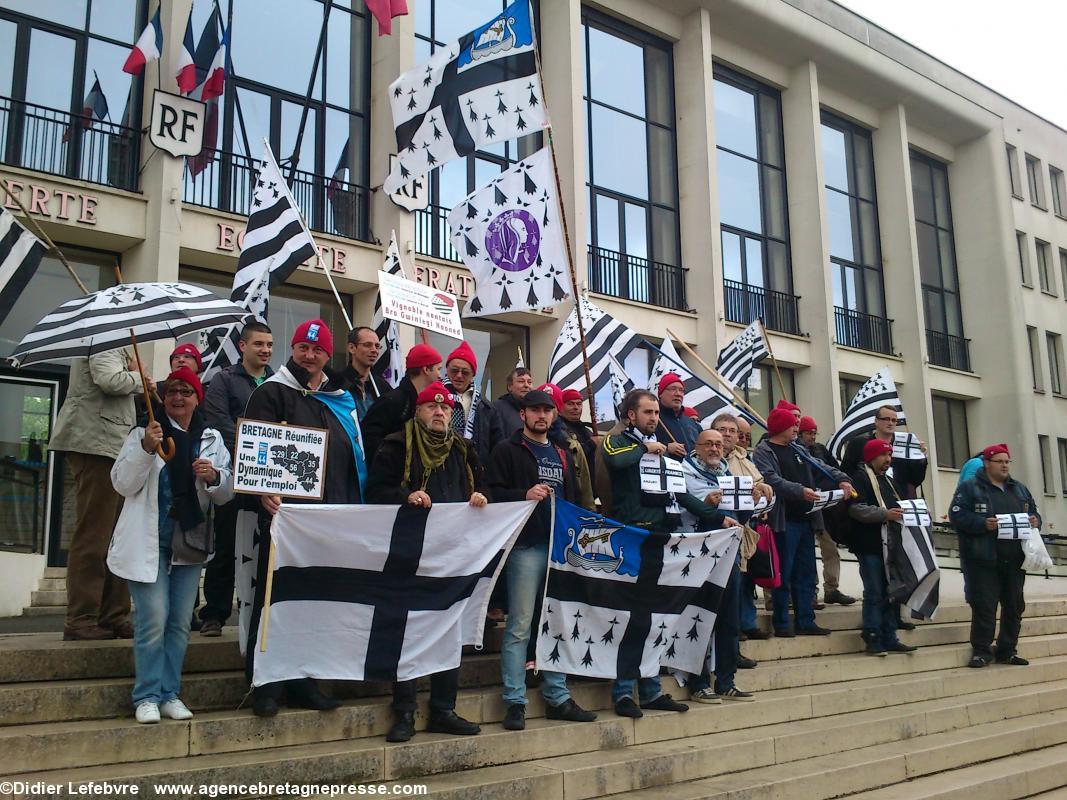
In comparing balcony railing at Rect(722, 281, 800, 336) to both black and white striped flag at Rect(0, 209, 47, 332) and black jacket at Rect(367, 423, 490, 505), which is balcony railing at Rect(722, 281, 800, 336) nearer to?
black jacket at Rect(367, 423, 490, 505)

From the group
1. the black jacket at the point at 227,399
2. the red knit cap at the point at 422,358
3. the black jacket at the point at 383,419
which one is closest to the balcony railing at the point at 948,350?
the red knit cap at the point at 422,358

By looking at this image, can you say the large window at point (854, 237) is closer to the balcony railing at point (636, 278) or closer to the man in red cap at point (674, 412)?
the balcony railing at point (636, 278)

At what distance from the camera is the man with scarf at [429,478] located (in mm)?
5605

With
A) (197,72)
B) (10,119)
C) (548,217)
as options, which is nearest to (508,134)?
(548,217)

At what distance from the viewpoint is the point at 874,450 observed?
950 cm

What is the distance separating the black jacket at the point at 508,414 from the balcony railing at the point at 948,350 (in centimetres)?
2167

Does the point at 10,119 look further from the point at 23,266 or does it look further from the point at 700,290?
the point at 700,290

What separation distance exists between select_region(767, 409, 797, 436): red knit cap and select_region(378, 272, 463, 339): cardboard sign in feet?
10.1

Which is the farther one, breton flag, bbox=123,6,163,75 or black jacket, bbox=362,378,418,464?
breton flag, bbox=123,6,163,75

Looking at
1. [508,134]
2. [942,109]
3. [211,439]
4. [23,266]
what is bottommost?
[211,439]

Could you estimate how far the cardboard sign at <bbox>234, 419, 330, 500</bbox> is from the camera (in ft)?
17.0

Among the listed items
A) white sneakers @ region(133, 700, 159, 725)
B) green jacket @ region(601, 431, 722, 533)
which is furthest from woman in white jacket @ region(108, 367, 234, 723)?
green jacket @ region(601, 431, 722, 533)

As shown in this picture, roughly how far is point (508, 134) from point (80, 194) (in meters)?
7.03

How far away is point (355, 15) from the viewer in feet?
55.5
